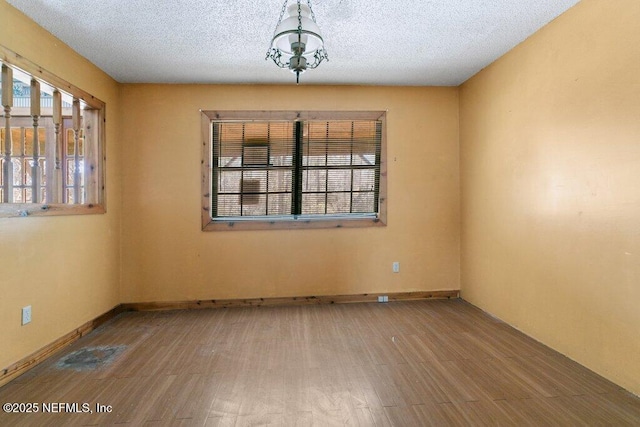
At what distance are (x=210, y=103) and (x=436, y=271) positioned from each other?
3.37 m

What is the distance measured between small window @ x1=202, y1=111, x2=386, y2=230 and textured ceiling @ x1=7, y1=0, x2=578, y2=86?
52cm

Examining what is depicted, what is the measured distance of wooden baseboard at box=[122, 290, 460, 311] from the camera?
371cm

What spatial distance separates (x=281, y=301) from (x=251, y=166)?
1.64m

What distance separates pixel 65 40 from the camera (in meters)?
→ 2.73

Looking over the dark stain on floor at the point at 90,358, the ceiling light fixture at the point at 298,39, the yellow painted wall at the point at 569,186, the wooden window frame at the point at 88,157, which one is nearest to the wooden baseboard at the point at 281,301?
the yellow painted wall at the point at 569,186

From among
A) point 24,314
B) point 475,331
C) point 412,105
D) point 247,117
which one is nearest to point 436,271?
point 475,331

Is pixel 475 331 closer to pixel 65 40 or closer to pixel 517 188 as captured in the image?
pixel 517 188

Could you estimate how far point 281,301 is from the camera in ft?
12.6

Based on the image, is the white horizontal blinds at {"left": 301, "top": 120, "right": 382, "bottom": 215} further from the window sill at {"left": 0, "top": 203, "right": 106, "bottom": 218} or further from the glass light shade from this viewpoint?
the window sill at {"left": 0, "top": 203, "right": 106, "bottom": 218}

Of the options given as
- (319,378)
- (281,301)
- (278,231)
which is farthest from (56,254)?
(319,378)

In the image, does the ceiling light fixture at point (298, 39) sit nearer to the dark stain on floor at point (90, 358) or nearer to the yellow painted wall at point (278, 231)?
the yellow painted wall at point (278, 231)

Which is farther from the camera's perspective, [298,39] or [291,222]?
[291,222]

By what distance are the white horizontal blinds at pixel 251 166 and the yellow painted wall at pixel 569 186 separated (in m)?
2.24

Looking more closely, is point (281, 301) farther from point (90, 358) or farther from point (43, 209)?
point (43, 209)
